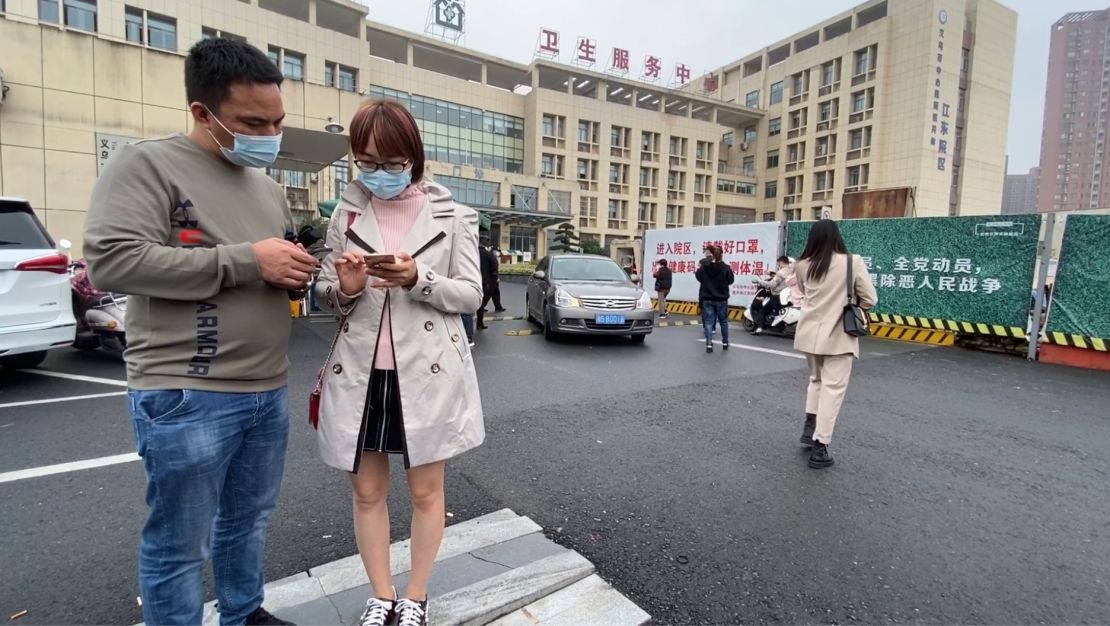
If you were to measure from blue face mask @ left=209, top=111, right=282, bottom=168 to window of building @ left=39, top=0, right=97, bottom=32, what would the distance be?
33.9 metres

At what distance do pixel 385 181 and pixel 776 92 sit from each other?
6344 cm

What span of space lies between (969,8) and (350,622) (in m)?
63.5

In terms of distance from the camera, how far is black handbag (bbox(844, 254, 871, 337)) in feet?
12.4

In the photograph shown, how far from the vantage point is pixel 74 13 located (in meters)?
26.0

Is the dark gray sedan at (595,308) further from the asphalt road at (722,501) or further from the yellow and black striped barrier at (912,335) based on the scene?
the yellow and black striped barrier at (912,335)

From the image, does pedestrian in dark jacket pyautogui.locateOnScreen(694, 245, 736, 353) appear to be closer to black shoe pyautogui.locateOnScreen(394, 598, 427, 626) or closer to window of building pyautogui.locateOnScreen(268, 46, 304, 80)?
Answer: black shoe pyautogui.locateOnScreen(394, 598, 427, 626)

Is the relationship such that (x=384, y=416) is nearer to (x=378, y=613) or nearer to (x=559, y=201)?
(x=378, y=613)

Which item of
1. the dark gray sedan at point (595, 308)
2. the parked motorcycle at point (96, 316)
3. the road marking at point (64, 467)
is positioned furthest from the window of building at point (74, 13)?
the road marking at point (64, 467)

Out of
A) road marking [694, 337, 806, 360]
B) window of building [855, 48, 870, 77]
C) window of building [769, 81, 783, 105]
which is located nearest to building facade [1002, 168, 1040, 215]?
window of building [769, 81, 783, 105]

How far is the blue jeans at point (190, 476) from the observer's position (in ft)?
4.70

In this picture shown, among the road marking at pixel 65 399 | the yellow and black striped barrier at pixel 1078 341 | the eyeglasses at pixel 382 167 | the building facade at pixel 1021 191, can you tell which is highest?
the building facade at pixel 1021 191

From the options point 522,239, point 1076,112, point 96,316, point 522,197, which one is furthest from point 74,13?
point 1076,112

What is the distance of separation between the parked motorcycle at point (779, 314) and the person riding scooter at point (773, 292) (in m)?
0.03

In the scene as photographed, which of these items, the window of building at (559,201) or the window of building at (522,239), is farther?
the window of building at (559,201)
